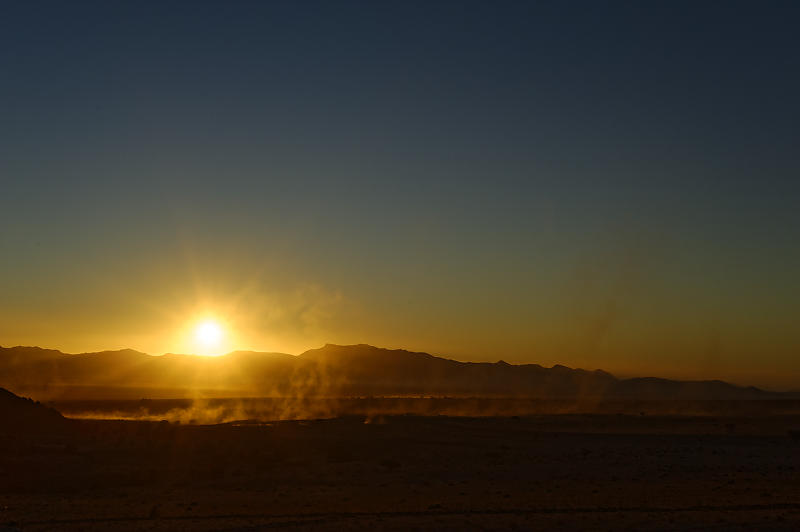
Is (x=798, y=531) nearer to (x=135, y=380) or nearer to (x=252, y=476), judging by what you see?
(x=252, y=476)

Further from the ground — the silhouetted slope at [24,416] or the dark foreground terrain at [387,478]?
the silhouetted slope at [24,416]

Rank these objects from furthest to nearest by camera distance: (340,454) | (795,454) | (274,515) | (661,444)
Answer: (661,444)
(795,454)
(340,454)
(274,515)

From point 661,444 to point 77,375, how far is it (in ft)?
604

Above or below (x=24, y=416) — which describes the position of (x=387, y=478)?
below

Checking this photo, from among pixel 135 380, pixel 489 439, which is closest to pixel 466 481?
pixel 489 439

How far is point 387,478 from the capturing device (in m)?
25.8

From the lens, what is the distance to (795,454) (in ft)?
A: 110

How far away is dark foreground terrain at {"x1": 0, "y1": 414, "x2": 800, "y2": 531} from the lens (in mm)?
18223

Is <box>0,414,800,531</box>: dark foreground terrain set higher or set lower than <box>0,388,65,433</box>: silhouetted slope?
lower

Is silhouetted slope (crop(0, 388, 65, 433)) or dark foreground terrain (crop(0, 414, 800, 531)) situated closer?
dark foreground terrain (crop(0, 414, 800, 531))

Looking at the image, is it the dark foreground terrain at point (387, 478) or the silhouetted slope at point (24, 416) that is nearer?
the dark foreground terrain at point (387, 478)

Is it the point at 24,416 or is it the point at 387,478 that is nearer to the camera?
the point at 387,478

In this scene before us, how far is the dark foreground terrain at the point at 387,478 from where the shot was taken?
18.2 metres

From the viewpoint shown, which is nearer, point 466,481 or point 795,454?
point 466,481
